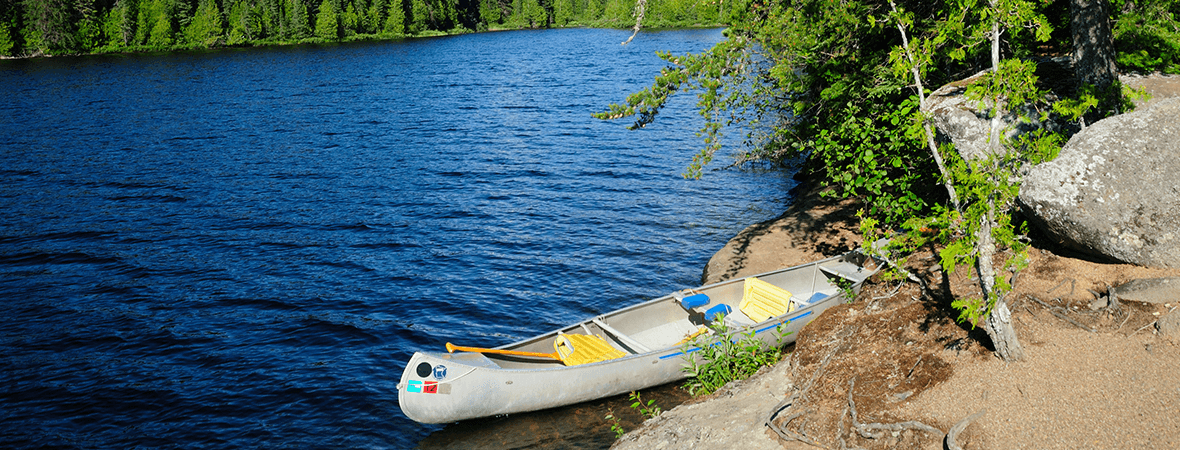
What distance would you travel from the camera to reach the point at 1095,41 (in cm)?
1162

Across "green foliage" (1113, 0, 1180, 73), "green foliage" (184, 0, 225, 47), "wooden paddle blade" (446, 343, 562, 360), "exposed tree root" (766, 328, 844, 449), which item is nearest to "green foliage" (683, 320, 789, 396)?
"exposed tree root" (766, 328, 844, 449)

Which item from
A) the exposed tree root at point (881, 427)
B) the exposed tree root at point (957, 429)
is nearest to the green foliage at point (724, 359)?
the exposed tree root at point (881, 427)

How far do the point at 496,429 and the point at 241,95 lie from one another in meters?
53.6

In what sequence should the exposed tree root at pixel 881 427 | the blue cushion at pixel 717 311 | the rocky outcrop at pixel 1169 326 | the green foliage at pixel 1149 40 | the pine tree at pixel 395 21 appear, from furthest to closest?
the pine tree at pixel 395 21 → the blue cushion at pixel 717 311 → the green foliage at pixel 1149 40 → the rocky outcrop at pixel 1169 326 → the exposed tree root at pixel 881 427

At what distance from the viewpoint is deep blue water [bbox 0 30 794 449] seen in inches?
569

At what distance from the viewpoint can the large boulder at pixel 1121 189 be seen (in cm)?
1025

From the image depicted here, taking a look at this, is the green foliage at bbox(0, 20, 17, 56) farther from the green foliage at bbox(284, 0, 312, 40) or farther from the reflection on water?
the reflection on water

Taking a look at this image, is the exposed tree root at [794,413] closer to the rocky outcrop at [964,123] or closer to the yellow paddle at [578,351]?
the yellow paddle at [578,351]

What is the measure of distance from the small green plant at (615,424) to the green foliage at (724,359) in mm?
1414

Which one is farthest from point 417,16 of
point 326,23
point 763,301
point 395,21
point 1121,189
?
point 1121,189

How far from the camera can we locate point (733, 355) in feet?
42.7

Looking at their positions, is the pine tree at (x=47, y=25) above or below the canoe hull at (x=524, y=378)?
above

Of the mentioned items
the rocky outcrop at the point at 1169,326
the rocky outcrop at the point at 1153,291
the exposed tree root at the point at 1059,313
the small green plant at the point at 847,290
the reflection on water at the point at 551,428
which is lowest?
the reflection on water at the point at 551,428

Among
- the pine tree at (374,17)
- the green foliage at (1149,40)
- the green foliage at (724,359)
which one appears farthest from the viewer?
the pine tree at (374,17)
